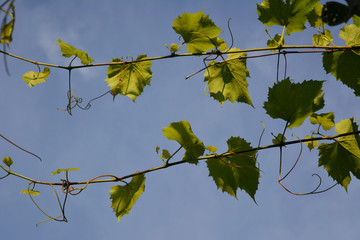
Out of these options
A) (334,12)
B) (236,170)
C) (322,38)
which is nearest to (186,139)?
(236,170)

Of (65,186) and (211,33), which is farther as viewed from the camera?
(211,33)

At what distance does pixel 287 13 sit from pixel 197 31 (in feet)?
1.59

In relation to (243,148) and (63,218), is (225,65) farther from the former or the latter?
(63,218)

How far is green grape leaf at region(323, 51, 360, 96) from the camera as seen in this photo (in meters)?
1.66

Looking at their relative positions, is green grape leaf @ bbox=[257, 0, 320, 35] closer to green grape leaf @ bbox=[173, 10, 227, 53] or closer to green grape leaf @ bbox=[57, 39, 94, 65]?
green grape leaf @ bbox=[173, 10, 227, 53]

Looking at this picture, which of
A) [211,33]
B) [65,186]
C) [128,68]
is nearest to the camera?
[65,186]

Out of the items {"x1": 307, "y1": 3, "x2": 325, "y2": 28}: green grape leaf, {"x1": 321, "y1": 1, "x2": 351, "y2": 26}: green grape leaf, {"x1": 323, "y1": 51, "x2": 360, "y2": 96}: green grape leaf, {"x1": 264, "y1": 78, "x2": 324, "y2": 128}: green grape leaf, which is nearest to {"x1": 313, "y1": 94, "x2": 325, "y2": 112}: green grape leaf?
{"x1": 264, "y1": 78, "x2": 324, "y2": 128}: green grape leaf

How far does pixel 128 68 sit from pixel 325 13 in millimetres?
1174

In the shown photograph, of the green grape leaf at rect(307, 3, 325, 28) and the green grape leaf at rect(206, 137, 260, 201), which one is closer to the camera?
the green grape leaf at rect(206, 137, 260, 201)

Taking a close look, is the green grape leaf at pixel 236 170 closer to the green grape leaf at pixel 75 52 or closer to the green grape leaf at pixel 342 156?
the green grape leaf at pixel 342 156

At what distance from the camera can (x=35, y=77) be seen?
6.09ft

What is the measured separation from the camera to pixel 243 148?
1.54 m

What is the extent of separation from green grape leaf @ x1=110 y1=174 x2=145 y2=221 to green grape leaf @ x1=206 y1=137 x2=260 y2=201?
0.39 metres

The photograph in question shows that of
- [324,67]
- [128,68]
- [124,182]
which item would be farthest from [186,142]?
[324,67]
